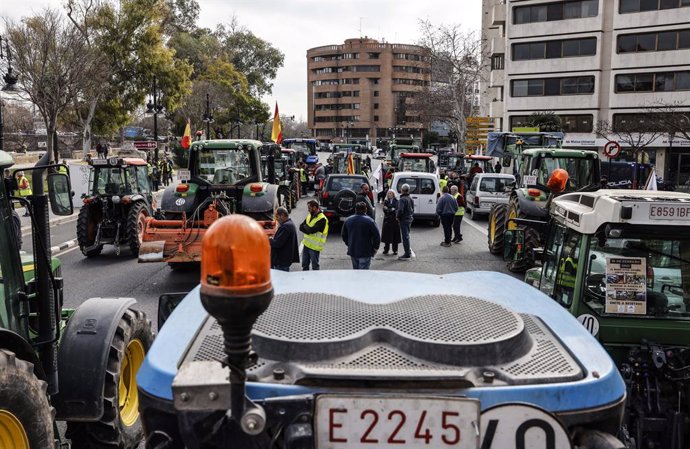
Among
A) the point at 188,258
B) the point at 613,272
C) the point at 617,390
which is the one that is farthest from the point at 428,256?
the point at 617,390

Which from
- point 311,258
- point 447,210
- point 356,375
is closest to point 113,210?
point 311,258

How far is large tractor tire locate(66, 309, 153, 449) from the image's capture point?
4.51 m

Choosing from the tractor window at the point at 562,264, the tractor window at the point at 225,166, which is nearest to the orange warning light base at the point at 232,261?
the tractor window at the point at 562,264

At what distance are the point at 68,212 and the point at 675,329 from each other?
14.4ft

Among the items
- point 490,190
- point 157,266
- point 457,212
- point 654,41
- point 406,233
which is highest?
point 654,41

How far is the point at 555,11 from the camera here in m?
53.2

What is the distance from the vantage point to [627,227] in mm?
4949

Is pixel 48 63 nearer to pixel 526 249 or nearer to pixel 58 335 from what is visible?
pixel 526 249

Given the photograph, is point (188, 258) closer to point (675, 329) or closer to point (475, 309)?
point (675, 329)

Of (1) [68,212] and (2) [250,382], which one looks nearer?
(2) [250,382]

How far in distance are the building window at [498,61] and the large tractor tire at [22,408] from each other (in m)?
59.8

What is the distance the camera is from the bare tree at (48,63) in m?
26.8

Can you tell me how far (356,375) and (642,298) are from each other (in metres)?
3.48

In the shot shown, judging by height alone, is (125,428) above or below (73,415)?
below
